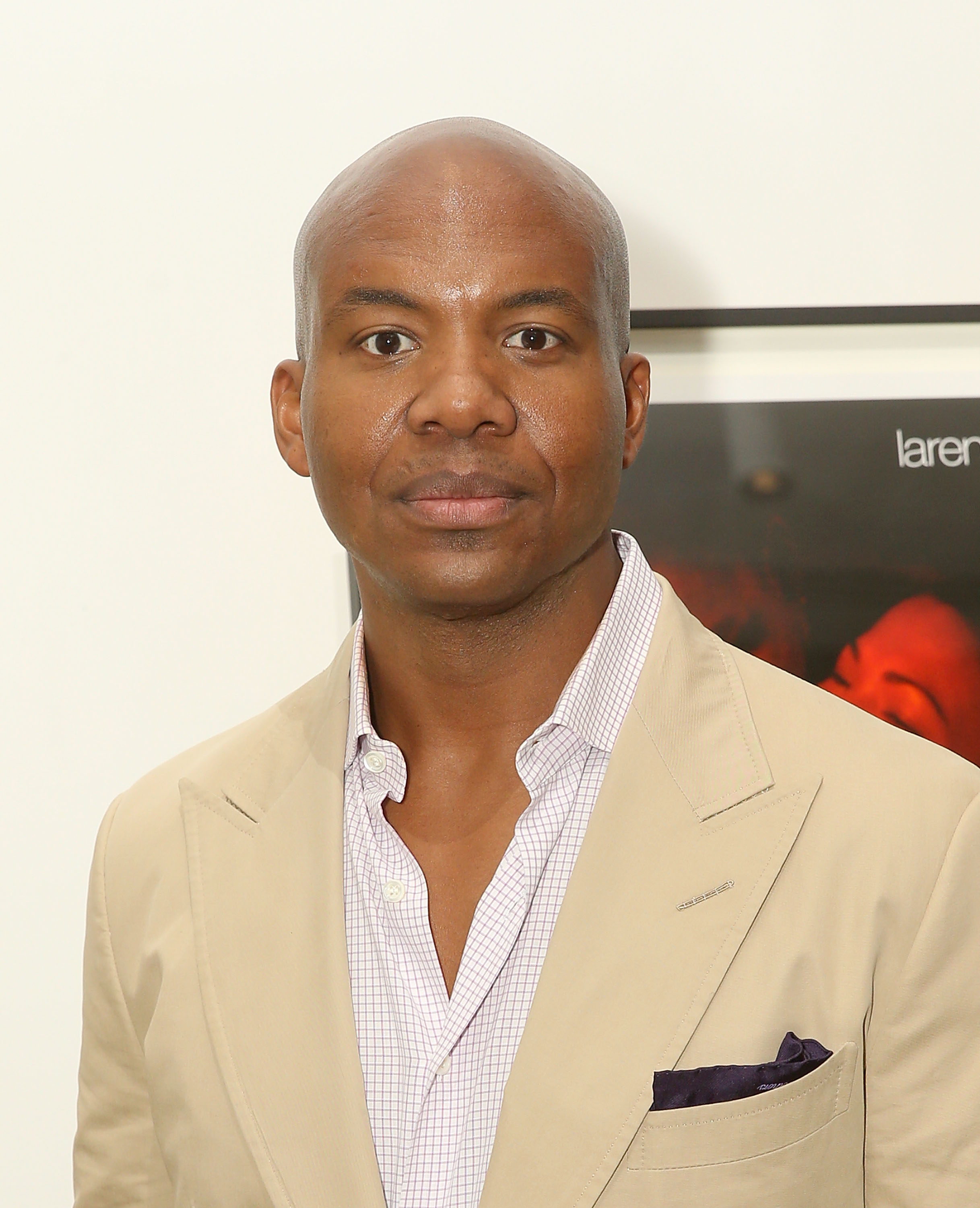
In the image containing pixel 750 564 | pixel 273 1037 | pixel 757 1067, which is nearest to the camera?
pixel 757 1067

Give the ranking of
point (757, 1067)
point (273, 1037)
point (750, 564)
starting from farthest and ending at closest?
1. point (750, 564)
2. point (273, 1037)
3. point (757, 1067)

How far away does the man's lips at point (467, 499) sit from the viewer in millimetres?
1031

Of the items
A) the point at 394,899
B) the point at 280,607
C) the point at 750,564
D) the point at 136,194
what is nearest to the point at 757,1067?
the point at 394,899

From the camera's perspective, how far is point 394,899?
1098mm

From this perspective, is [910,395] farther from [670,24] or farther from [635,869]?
[635,869]

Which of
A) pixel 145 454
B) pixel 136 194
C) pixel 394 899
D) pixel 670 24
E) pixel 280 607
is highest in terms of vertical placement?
pixel 670 24

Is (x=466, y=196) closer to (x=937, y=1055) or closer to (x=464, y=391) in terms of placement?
(x=464, y=391)

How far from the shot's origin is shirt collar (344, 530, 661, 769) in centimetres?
111

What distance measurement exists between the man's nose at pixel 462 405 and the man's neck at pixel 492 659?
160 mm

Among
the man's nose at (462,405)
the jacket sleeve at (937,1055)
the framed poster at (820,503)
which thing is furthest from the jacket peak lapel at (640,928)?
the framed poster at (820,503)

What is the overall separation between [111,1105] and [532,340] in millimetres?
816

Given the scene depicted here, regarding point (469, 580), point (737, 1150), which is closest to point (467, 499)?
point (469, 580)

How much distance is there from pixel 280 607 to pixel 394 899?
65 centimetres

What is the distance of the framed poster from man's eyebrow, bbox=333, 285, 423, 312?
605 mm
